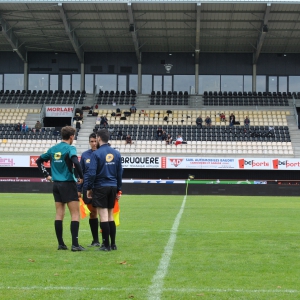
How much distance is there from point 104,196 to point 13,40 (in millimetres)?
40690

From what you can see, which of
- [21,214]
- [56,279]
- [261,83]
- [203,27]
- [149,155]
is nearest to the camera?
[56,279]

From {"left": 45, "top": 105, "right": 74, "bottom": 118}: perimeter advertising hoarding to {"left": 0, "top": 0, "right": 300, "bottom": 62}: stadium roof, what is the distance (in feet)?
16.0

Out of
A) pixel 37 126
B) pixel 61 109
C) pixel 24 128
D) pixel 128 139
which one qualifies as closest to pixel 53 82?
pixel 61 109

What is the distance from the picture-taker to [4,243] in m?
9.90

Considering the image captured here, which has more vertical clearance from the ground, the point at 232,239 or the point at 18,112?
the point at 18,112

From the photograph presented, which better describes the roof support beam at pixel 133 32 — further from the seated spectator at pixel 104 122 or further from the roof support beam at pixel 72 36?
the seated spectator at pixel 104 122

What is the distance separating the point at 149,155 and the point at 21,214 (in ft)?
80.1

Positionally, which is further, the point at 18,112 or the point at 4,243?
the point at 18,112

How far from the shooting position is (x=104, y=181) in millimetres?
9086

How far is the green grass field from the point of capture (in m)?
5.92

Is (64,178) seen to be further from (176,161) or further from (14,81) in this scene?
(14,81)

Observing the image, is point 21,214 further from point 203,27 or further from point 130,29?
point 203,27

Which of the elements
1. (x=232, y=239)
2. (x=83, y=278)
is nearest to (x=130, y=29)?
(x=232, y=239)

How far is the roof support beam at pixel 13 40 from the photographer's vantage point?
44250mm
